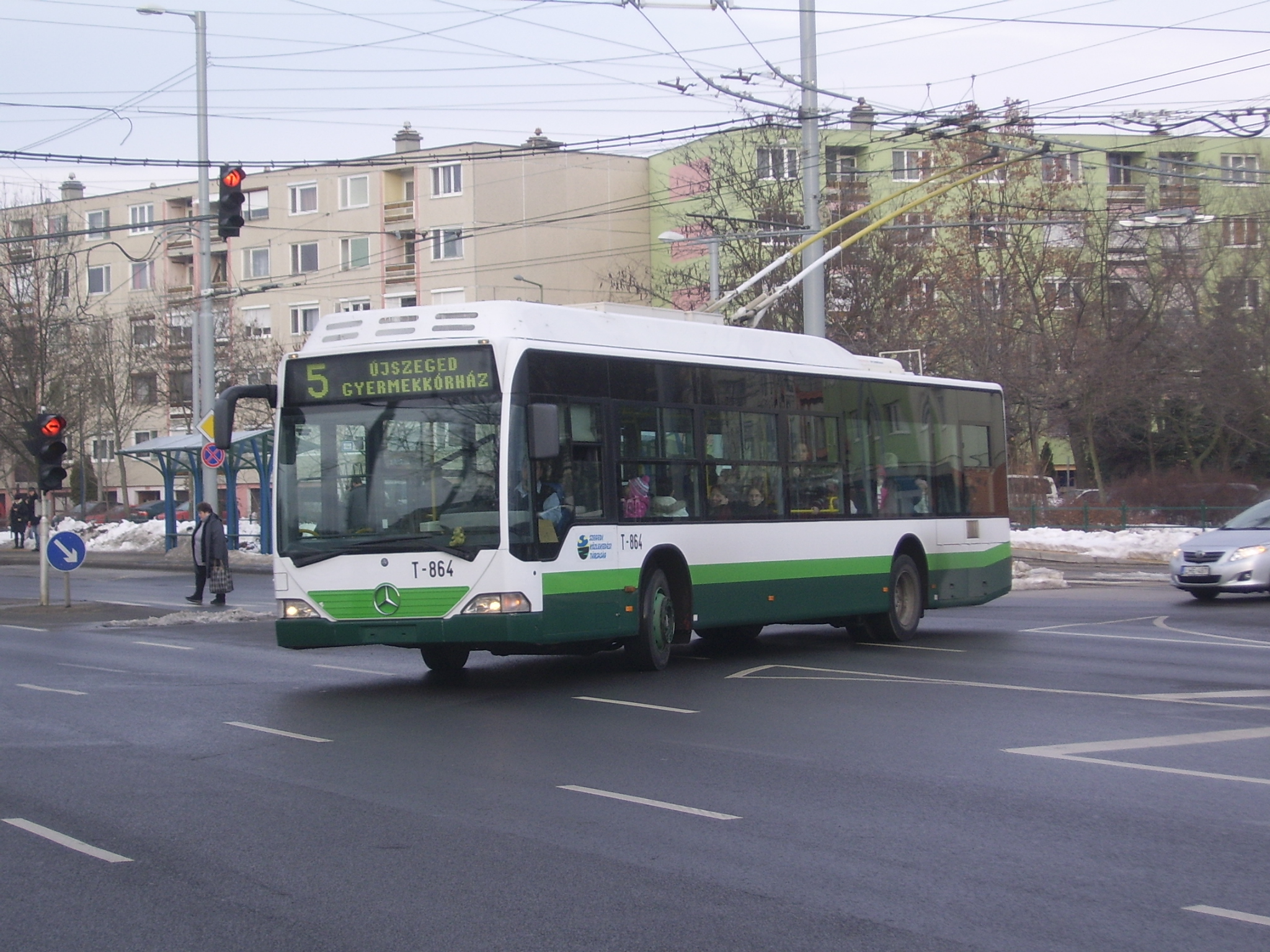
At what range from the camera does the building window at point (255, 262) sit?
242 ft

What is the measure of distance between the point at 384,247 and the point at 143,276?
16954 millimetres

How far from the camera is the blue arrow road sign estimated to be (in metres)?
21.2

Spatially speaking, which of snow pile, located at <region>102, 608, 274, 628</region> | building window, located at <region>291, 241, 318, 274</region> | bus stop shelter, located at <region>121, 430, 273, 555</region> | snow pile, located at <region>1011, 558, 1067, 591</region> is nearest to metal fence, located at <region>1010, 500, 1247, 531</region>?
snow pile, located at <region>1011, 558, 1067, 591</region>

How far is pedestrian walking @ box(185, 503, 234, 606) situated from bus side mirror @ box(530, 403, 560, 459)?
13179 mm

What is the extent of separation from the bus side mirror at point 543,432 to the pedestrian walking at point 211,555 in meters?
13.2

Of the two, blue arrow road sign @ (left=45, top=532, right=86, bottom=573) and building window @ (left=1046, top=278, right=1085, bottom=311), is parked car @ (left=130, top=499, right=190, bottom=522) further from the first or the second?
blue arrow road sign @ (left=45, top=532, right=86, bottom=573)

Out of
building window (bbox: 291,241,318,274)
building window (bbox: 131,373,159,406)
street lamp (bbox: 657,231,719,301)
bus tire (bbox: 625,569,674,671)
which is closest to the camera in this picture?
bus tire (bbox: 625,569,674,671)

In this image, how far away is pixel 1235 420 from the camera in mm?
44281

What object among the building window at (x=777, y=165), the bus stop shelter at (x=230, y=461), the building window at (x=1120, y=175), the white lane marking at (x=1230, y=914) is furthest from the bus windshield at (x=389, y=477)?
the building window at (x=1120, y=175)

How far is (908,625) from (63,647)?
9.41m


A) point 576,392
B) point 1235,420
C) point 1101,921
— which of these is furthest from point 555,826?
point 1235,420

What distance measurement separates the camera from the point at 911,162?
56.3m

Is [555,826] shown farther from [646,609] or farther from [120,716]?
[646,609]

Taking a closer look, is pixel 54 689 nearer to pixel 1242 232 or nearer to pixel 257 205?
pixel 1242 232
